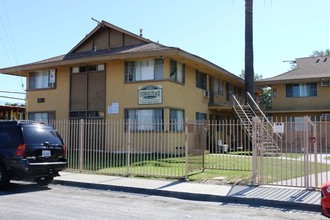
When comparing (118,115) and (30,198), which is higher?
(118,115)

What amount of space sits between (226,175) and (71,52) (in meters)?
17.2

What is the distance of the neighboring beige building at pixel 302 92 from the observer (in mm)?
31000

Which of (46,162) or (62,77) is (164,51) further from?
(46,162)

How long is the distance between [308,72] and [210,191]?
1020 inches

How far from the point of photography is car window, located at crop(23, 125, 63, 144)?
10.8m

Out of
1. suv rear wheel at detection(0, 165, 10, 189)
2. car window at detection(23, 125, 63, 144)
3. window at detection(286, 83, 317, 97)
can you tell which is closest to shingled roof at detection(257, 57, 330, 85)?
window at detection(286, 83, 317, 97)

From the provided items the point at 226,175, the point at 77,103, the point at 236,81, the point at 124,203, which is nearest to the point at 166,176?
the point at 226,175

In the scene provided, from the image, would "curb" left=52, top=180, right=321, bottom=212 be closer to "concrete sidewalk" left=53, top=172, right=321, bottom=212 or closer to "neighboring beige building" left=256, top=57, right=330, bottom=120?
"concrete sidewalk" left=53, top=172, right=321, bottom=212

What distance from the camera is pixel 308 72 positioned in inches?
1293

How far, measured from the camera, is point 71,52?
86.4 ft

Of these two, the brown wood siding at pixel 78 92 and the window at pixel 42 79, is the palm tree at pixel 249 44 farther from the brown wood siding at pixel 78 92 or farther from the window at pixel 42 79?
the window at pixel 42 79

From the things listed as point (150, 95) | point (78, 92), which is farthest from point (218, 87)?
point (78, 92)

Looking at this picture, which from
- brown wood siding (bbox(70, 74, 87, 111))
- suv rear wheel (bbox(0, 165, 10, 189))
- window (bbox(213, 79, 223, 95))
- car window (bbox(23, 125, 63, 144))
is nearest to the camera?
suv rear wheel (bbox(0, 165, 10, 189))

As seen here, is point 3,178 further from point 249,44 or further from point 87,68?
point 249,44
